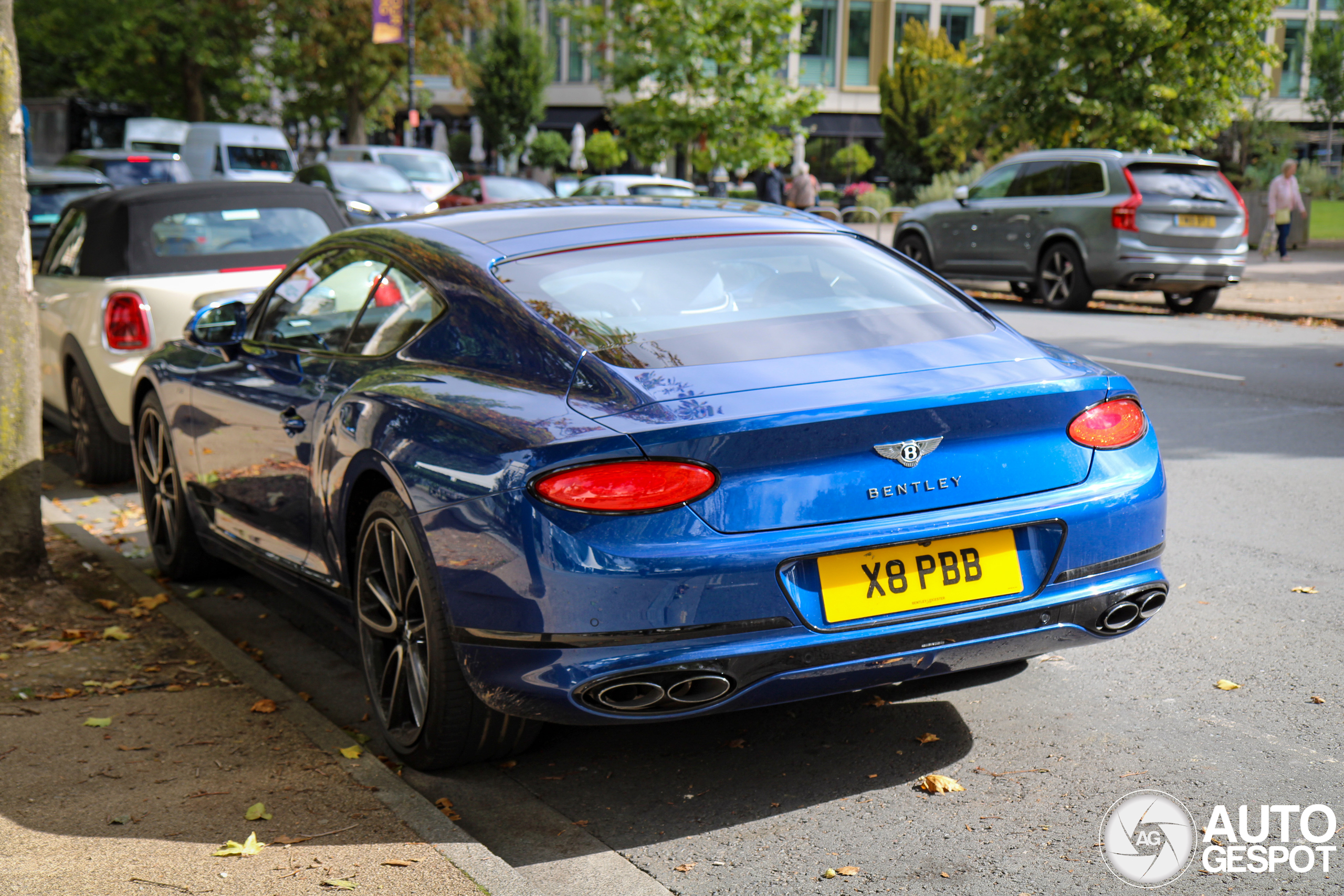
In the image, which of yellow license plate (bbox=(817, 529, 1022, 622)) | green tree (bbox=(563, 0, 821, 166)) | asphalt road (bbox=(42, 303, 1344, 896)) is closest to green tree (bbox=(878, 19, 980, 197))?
green tree (bbox=(563, 0, 821, 166))

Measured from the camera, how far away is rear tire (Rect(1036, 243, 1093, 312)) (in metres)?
16.7

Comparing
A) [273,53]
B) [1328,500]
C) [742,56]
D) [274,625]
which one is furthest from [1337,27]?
[274,625]

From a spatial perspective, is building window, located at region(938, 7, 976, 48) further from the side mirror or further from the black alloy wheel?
the side mirror

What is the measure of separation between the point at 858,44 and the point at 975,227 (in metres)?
49.3

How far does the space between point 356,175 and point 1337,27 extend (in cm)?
4242

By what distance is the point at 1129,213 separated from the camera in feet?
53.1

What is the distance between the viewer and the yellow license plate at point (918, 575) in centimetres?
333

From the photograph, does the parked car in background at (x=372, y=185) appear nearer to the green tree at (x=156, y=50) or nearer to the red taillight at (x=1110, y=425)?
the green tree at (x=156, y=50)

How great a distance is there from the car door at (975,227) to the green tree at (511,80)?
150 feet

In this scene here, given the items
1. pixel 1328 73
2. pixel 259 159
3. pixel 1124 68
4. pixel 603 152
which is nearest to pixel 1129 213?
pixel 1124 68

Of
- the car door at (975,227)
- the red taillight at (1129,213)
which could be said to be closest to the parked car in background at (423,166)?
the car door at (975,227)

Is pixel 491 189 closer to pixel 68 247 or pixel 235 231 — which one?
pixel 68 247

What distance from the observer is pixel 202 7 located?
40875 millimetres

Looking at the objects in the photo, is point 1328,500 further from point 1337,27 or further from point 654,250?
point 1337,27
